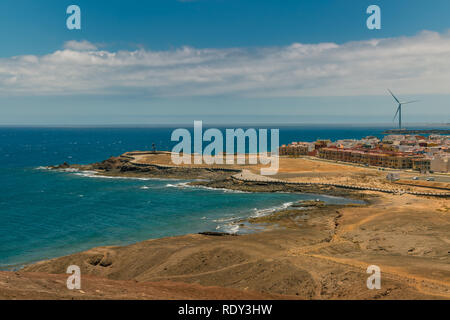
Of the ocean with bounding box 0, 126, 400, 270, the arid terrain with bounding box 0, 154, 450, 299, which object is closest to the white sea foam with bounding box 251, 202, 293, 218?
the ocean with bounding box 0, 126, 400, 270

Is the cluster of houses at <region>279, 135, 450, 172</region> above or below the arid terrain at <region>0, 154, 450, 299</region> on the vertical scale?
above

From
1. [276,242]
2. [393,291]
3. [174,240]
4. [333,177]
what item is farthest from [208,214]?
[333,177]

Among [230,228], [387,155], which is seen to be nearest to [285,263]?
[230,228]

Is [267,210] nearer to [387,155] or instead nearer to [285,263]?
[285,263]

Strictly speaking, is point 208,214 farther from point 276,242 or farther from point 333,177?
point 333,177

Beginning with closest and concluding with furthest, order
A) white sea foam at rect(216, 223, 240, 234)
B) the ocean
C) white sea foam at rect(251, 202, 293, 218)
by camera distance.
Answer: the ocean → white sea foam at rect(216, 223, 240, 234) → white sea foam at rect(251, 202, 293, 218)

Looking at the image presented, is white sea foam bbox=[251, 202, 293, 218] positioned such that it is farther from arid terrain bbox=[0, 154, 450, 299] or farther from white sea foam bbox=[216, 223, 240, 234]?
white sea foam bbox=[216, 223, 240, 234]

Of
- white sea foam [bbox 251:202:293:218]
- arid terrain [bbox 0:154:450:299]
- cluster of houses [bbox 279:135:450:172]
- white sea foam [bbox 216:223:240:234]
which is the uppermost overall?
cluster of houses [bbox 279:135:450:172]
